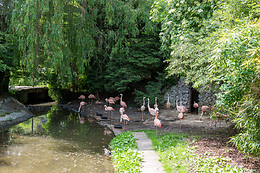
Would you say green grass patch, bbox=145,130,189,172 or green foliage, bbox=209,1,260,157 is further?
green grass patch, bbox=145,130,189,172

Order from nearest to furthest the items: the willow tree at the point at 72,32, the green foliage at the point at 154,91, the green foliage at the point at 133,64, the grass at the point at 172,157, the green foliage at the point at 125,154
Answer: the grass at the point at 172,157, the green foliage at the point at 125,154, the willow tree at the point at 72,32, the green foliage at the point at 154,91, the green foliage at the point at 133,64

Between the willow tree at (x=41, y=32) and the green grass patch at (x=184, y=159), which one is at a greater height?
the willow tree at (x=41, y=32)

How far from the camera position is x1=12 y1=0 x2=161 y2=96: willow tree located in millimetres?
10555

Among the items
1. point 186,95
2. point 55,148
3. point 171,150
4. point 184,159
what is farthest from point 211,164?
point 186,95

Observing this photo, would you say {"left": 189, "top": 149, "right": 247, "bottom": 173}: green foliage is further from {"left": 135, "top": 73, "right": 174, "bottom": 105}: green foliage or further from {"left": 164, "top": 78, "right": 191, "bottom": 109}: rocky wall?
{"left": 135, "top": 73, "right": 174, "bottom": 105}: green foliage

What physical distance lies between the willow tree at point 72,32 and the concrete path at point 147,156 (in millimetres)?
5585

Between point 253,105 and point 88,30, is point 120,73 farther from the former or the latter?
point 253,105

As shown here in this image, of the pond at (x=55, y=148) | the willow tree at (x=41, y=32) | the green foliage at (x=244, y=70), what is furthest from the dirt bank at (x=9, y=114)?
the green foliage at (x=244, y=70)

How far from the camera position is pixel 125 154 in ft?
21.2

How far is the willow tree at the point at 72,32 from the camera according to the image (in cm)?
1055

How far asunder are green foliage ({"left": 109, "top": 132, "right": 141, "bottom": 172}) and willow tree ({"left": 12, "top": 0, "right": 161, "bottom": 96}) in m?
5.19

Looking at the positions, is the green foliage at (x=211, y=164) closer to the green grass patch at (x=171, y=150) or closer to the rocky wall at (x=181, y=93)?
the green grass patch at (x=171, y=150)

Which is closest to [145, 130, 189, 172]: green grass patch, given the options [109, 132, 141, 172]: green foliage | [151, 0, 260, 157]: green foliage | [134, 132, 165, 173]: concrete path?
[134, 132, 165, 173]: concrete path

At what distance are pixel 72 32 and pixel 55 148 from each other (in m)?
6.83
